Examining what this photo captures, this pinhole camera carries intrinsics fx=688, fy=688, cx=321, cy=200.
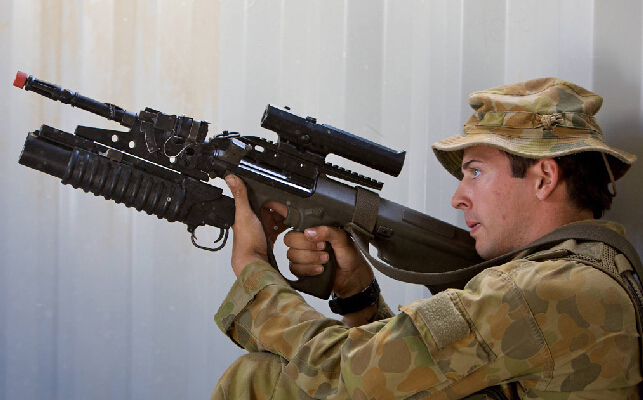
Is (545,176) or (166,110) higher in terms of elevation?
(166,110)

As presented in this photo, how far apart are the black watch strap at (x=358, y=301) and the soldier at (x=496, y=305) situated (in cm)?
13

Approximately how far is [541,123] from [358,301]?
67 cm

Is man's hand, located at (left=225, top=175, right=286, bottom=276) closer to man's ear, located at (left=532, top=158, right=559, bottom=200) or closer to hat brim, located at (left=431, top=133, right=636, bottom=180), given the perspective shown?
hat brim, located at (left=431, top=133, right=636, bottom=180)

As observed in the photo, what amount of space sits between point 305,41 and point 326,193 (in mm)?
678

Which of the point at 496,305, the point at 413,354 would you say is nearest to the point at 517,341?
the point at 496,305

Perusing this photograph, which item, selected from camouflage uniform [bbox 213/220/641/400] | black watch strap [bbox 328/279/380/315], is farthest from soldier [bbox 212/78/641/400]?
black watch strap [bbox 328/279/380/315]

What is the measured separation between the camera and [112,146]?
5.07 feet

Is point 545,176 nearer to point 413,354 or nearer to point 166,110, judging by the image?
point 413,354

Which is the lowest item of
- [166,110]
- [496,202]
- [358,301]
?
[358,301]

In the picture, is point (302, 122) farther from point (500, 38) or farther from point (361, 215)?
point (500, 38)

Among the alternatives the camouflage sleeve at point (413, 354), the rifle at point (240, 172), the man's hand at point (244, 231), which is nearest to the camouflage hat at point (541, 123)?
the rifle at point (240, 172)

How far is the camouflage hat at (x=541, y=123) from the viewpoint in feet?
4.41

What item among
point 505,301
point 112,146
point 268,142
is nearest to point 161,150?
point 112,146

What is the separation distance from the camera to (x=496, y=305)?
3.65 ft
